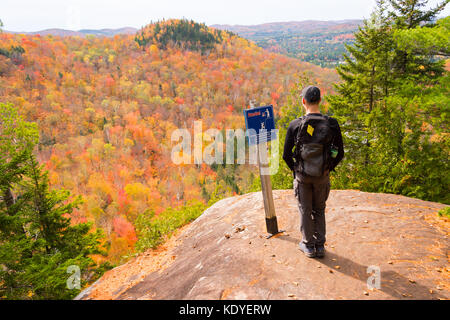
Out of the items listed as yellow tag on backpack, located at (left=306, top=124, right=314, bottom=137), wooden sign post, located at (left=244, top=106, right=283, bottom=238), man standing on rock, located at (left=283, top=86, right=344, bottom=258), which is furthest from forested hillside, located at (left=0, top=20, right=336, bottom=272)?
yellow tag on backpack, located at (left=306, top=124, right=314, bottom=137)

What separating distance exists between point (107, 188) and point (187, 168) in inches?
1064

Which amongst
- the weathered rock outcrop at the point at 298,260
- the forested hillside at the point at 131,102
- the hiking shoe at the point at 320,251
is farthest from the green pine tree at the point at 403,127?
the forested hillside at the point at 131,102

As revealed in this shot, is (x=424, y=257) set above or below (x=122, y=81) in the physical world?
below

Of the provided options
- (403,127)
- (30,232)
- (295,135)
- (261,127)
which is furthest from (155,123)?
(295,135)

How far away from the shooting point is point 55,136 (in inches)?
3479

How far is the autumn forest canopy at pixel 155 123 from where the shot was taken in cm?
791

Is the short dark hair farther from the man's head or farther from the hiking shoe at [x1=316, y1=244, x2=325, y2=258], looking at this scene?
the hiking shoe at [x1=316, y1=244, x2=325, y2=258]

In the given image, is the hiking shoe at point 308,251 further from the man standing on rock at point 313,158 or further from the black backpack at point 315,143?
the black backpack at point 315,143

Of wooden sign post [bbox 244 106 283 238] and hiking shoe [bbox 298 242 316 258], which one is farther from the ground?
wooden sign post [bbox 244 106 283 238]

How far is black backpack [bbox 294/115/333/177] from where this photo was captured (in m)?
3.45

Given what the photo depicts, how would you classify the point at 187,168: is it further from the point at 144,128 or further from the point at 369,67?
the point at 369,67

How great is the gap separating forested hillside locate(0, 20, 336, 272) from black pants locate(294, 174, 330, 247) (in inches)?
1672
